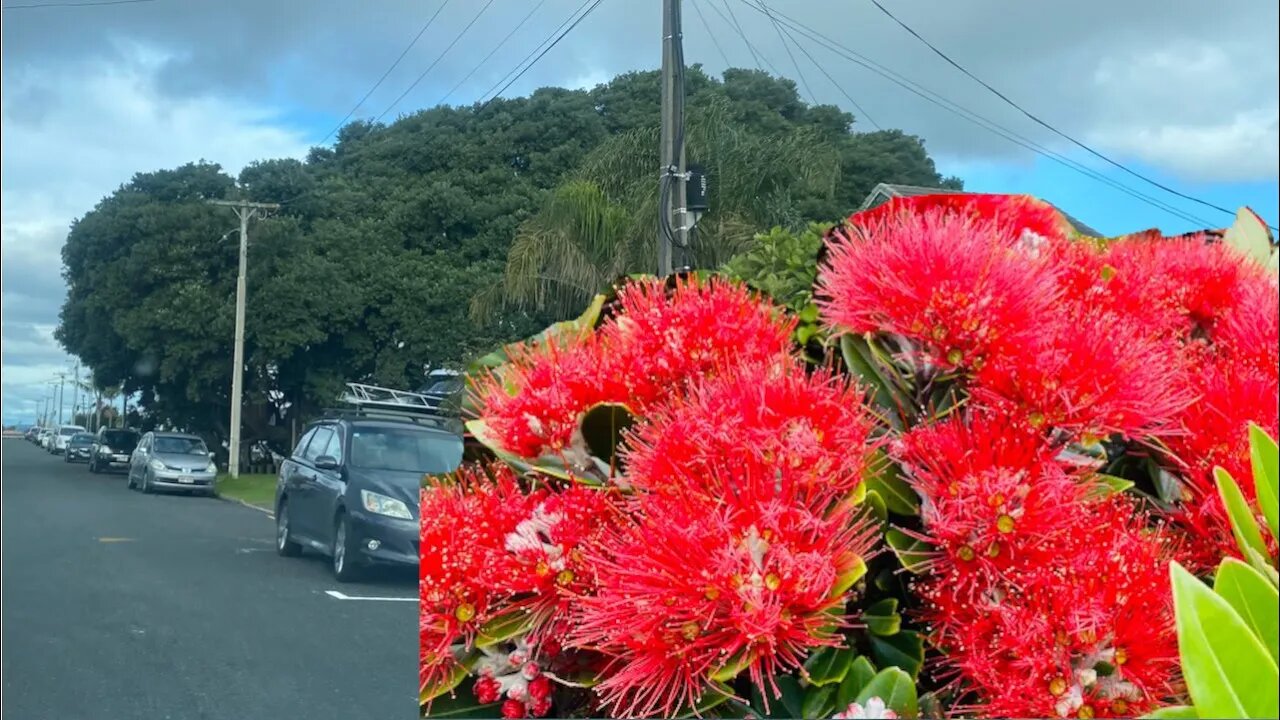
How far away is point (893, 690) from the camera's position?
2.52ft

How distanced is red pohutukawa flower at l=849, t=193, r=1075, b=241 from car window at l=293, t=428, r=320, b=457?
0.63 m

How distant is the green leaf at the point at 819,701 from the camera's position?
778mm

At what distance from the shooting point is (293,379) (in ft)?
3.81

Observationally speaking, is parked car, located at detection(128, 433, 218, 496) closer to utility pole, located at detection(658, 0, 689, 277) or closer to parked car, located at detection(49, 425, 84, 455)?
parked car, located at detection(49, 425, 84, 455)

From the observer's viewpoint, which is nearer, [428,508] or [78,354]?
[428,508]

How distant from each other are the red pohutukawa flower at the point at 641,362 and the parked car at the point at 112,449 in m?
0.66

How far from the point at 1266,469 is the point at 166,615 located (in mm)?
1216

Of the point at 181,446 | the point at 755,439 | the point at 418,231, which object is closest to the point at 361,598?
the point at 181,446

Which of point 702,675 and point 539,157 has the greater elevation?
point 539,157

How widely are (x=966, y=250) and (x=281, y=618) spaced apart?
36.3 inches

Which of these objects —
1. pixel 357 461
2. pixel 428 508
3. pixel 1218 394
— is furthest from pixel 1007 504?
pixel 357 461

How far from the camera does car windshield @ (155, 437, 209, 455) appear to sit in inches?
48.6

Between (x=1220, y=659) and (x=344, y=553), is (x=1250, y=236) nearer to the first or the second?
(x=1220, y=659)

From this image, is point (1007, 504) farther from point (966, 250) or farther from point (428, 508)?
point (428, 508)
